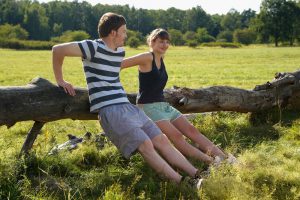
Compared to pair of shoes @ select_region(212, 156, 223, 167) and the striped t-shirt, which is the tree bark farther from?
pair of shoes @ select_region(212, 156, 223, 167)

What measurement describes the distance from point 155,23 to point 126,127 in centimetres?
16297

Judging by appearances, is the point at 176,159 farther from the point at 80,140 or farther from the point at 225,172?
the point at 80,140

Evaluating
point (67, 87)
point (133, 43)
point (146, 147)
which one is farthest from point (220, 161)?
point (133, 43)

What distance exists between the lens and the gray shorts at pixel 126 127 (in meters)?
4.79

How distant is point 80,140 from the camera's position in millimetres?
6316

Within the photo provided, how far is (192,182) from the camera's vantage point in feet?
15.1

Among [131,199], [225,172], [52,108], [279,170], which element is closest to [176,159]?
[225,172]

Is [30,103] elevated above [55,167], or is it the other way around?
[30,103]

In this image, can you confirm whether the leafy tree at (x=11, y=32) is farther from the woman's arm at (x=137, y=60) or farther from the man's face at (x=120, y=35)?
the man's face at (x=120, y=35)

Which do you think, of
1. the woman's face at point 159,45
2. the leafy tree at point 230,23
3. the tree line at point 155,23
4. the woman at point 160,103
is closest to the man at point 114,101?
→ the woman at point 160,103

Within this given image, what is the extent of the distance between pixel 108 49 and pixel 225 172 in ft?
6.15

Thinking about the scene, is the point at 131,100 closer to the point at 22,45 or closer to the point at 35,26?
the point at 22,45

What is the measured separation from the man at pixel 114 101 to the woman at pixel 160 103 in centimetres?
53

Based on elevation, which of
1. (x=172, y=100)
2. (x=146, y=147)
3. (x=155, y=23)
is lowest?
(x=155, y=23)
